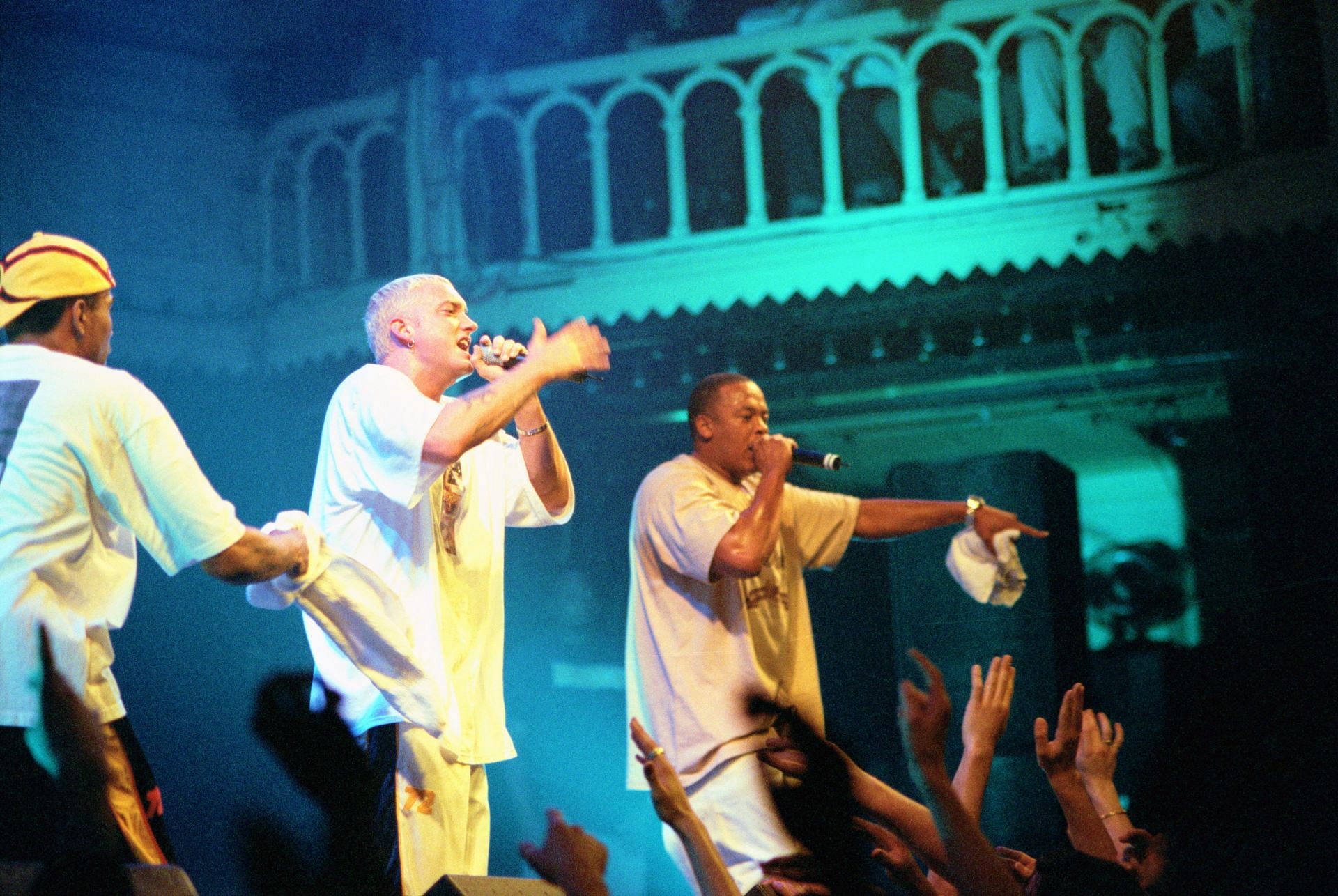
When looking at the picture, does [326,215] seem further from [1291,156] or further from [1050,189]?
[1291,156]

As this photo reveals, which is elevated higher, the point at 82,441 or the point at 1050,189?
the point at 1050,189

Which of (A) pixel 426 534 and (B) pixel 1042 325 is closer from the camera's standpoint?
(A) pixel 426 534

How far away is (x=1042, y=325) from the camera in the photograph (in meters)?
7.42

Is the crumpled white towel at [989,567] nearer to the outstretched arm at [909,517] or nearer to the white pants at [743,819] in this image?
the outstretched arm at [909,517]

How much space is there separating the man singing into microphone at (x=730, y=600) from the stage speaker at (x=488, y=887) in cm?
133

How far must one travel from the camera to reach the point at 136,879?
93.6 inches

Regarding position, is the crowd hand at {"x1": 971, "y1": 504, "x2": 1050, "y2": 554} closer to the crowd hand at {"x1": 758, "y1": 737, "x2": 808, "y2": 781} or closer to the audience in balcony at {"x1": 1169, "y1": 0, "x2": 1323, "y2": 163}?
the crowd hand at {"x1": 758, "y1": 737, "x2": 808, "y2": 781}

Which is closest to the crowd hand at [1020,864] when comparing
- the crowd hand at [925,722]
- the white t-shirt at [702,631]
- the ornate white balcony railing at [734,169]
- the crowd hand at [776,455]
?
the crowd hand at [925,722]

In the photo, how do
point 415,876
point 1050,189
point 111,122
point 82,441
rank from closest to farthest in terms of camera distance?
1. point 82,441
2. point 415,876
3. point 1050,189
4. point 111,122

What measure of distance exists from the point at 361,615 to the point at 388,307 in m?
1.01

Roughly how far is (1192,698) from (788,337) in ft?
8.61

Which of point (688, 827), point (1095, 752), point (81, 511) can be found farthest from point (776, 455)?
point (81, 511)

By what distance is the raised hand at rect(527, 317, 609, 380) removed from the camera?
3.70 m

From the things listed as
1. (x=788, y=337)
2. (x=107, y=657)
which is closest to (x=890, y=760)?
(x=788, y=337)
